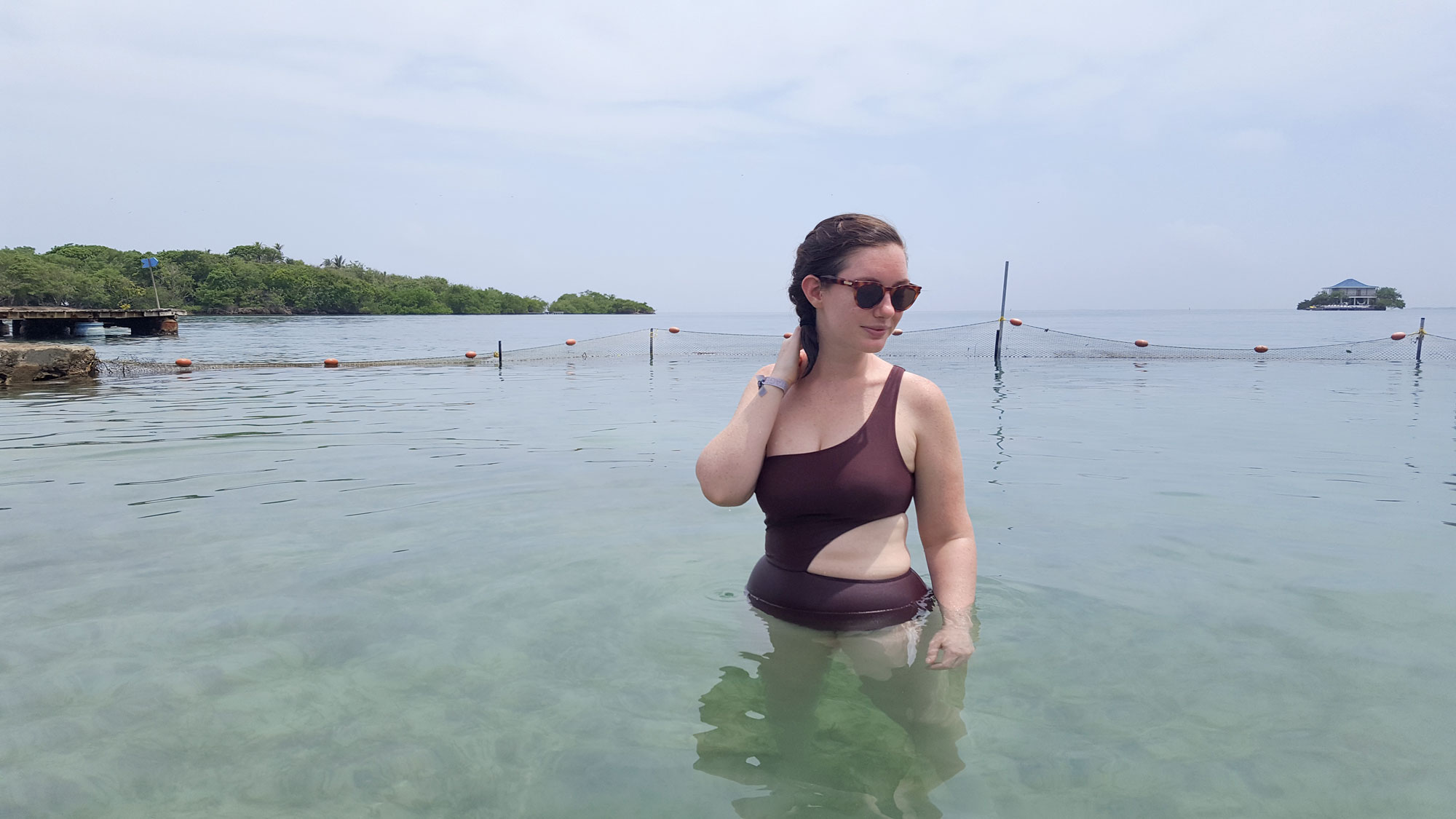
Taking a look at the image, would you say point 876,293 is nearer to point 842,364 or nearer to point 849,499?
point 842,364

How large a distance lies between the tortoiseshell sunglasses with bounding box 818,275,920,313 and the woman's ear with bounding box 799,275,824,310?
21mm

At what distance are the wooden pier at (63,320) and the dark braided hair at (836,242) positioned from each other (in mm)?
54695

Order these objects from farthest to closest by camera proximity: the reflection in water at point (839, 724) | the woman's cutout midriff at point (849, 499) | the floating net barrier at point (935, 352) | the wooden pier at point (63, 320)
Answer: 1. the wooden pier at point (63, 320)
2. the floating net barrier at point (935, 352)
3. the woman's cutout midriff at point (849, 499)
4. the reflection in water at point (839, 724)

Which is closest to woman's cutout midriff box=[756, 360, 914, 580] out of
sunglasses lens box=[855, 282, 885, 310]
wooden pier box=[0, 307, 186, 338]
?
sunglasses lens box=[855, 282, 885, 310]

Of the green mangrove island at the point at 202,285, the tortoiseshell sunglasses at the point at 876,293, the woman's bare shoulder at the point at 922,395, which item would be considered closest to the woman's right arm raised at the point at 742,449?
the tortoiseshell sunglasses at the point at 876,293

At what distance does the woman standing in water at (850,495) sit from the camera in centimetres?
275

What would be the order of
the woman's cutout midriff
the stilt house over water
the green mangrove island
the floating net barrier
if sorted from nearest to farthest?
the woman's cutout midriff → the floating net barrier → the green mangrove island → the stilt house over water

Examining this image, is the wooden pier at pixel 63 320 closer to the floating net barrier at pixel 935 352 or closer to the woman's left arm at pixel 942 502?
the floating net barrier at pixel 935 352

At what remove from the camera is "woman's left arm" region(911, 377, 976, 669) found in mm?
2826

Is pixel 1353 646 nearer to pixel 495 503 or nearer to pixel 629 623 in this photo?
pixel 629 623

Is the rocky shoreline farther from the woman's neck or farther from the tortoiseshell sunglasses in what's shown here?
the tortoiseshell sunglasses

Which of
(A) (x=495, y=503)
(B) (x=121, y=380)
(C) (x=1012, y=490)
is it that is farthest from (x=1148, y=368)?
(B) (x=121, y=380)

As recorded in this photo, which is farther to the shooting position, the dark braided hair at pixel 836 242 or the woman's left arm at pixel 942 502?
the woman's left arm at pixel 942 502

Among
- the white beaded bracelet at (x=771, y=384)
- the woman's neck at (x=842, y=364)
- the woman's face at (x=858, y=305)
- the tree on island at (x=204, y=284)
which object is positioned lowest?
the white beaded bracelet at (x=771, y=384)
